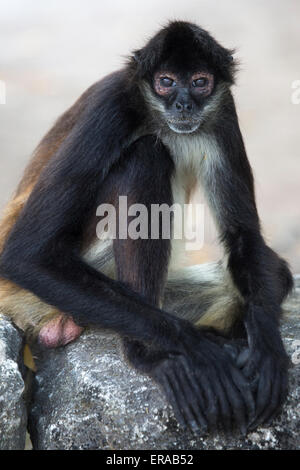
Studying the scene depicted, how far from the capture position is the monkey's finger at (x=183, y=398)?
3199mm

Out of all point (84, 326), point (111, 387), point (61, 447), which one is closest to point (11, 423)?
point (61, 447)

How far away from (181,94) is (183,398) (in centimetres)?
163

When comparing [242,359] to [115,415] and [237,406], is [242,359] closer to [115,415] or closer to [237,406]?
[237,406]

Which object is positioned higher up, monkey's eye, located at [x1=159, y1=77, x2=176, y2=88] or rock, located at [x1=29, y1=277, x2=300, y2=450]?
monkey's eye, located at [x1=159, y1=77, x2=176, y2=88]

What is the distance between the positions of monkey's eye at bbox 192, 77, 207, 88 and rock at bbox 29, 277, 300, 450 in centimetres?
147

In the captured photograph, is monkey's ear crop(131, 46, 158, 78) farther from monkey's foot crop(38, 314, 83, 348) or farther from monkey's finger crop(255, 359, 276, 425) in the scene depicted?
monkey's finger crop(255, 359, 276, 425)

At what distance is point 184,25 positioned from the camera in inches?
146

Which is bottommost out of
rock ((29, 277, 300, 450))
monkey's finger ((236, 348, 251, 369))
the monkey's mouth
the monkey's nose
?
rock ((29, 277, 300, 450))

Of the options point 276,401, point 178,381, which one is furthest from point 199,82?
point 276,401

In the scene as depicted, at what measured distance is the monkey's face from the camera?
380 cm

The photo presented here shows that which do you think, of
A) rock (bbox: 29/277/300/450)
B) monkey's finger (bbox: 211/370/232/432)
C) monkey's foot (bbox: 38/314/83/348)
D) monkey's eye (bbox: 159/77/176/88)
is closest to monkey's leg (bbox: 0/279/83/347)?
Result: monkey's foot (bbox: 38/314/83/348)

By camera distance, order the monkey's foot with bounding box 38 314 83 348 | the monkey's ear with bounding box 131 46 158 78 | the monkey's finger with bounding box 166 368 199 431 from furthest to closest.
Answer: the monkey's foot with bounding box 38 314 83 348
the monkey's ear with bounding box 131 46 158 78
the monkey's finger with bounding box 166 368 199 431

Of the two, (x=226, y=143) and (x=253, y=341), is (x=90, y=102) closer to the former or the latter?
(x=226, y=143)
